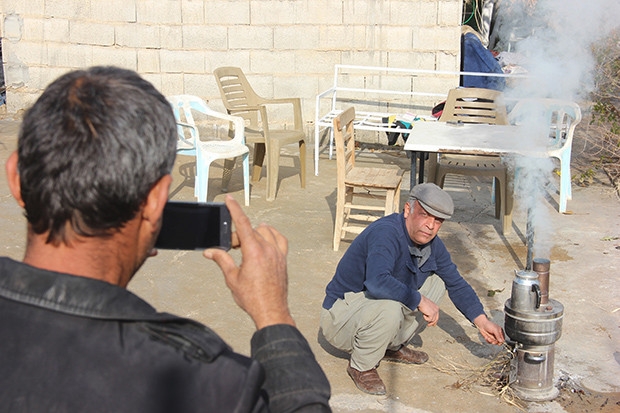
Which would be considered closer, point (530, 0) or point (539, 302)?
point (539, 302)

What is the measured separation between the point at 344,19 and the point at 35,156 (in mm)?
8777

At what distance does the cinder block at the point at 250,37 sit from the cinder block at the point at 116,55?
4.26ft

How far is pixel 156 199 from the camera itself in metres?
1.26

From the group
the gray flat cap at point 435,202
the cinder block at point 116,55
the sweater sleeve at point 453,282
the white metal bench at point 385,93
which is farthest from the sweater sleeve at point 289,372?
the cinder block at point 116,55

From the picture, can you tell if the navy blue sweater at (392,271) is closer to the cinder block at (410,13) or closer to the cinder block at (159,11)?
the cinder block at (410,13)

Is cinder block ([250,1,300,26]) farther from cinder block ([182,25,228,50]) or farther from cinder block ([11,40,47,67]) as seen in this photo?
cinder block ([11,40,47,67])

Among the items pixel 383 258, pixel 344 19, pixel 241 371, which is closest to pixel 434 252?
pixel 383 258

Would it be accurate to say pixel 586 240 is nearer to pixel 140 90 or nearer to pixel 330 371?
pixel 330 371

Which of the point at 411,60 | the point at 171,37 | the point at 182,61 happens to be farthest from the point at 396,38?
the point at 171,37

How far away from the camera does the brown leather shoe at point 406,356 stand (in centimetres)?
432

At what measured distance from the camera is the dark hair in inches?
46.0

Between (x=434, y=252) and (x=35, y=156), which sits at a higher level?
(x=35, y=156)

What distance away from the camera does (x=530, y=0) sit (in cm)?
1123

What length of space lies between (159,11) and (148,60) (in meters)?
0.65
